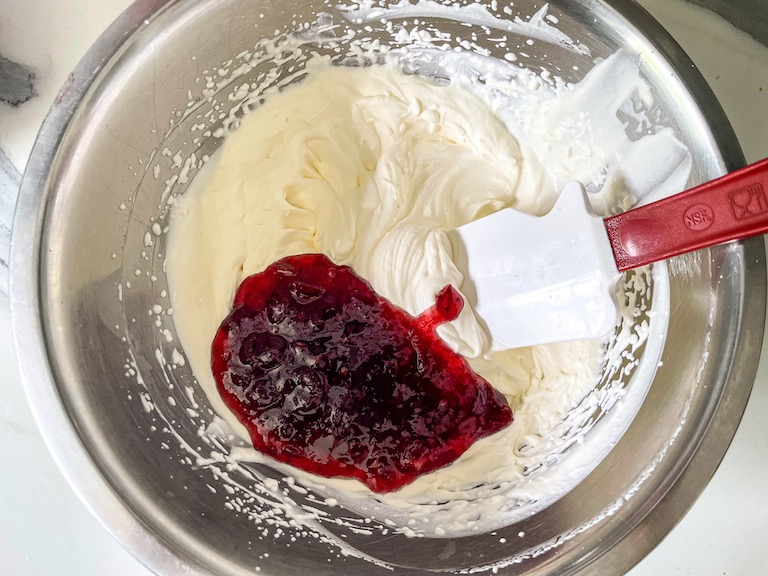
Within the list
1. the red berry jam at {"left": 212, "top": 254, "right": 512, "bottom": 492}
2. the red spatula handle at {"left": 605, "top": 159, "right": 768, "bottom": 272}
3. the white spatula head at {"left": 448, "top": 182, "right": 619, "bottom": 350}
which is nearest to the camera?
the red spatula handle at {"left": 605, "top": 159, "right": 768, "bottom": 272}

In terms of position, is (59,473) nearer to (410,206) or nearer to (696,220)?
(410,206)

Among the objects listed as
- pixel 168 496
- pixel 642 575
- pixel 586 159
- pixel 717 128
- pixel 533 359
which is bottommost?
pixel 642 575

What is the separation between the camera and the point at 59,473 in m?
1.51

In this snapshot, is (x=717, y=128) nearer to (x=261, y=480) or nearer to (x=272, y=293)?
(x=272, y=293)

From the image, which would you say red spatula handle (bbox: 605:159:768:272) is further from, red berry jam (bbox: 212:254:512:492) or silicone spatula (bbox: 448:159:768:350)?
red berry jam (bbox: 212:254:512:492)

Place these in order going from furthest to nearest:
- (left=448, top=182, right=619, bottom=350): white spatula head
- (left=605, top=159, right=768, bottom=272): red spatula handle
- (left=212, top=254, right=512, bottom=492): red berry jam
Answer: (left=212, top=254, right=512, bottom=492): red berry jam, (left=448, top=182, right=619, bottom=350): white spatula head, (left=605, top=159, right=768, bottom=272): red spatula handle

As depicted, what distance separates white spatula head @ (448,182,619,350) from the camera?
4.02 ft

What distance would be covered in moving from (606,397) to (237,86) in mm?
1198

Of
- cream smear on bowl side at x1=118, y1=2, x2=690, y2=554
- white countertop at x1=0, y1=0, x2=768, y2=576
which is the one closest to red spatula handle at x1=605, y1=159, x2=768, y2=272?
cream smear on bowl side at x1=118, y1=2, x2=690, y2=554

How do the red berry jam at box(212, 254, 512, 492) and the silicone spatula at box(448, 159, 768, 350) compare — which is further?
the red berry jam at box(212, 254, 512, 492)

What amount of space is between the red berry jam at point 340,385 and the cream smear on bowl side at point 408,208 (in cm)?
6

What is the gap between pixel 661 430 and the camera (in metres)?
1.27

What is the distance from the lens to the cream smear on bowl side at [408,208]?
1.38m

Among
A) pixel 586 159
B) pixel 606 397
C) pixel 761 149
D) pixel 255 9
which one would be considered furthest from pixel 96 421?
pixel 761 149
